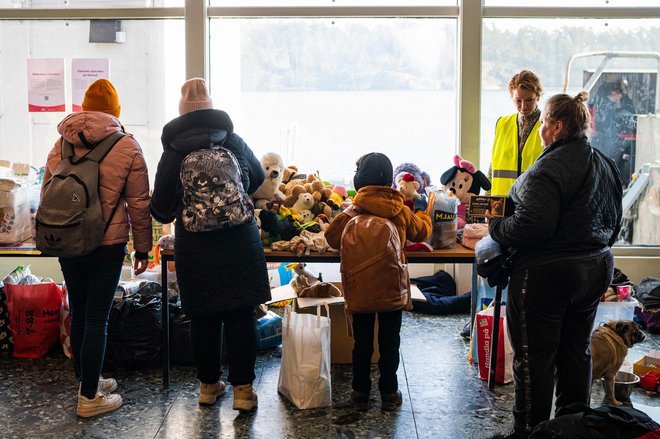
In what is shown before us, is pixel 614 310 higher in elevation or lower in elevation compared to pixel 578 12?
lower

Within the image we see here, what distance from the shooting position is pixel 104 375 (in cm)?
393

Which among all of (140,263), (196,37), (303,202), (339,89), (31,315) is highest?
(196,37)

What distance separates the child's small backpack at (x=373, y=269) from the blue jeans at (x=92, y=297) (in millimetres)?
1011

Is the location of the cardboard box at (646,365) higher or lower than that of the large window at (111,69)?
lower

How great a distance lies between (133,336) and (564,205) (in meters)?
2.32

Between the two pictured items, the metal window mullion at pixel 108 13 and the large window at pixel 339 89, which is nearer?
the metal window mullion at pixel 108 13

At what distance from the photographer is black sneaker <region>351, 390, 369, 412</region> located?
11.5 feet

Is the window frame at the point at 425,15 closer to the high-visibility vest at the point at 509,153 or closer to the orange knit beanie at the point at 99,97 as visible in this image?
the high-visibility vest at the point at 509,153

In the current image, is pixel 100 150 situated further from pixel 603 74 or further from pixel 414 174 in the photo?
pixel 603 74

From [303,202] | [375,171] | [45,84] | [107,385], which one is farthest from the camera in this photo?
[45,84]

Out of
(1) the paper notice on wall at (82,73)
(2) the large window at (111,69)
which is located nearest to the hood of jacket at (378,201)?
(2) the large window at (111,69)

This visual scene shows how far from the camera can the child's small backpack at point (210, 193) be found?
317 cm

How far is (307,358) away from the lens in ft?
11.4

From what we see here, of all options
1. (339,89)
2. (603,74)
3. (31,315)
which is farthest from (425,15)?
(31,315)
